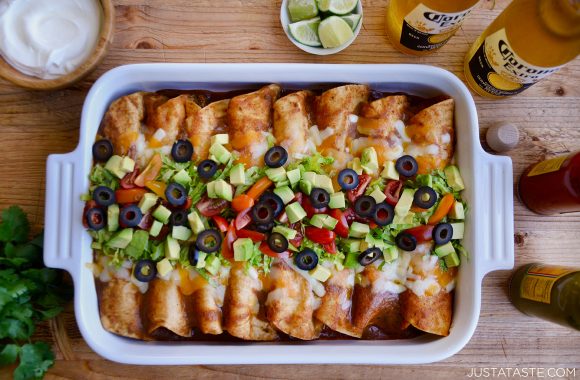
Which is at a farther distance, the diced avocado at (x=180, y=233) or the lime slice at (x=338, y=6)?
the lime slice at (x=338, y=6)

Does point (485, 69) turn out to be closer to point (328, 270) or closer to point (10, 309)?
point (328, 270)

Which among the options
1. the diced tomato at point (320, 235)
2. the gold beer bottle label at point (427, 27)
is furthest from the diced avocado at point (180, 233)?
the gold beer bottle label at point (427, 27)

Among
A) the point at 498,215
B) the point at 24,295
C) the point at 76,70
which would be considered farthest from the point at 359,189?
Answer: the point at 24,295

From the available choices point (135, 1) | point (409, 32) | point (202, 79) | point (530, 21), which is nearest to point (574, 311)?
point (530, 21)

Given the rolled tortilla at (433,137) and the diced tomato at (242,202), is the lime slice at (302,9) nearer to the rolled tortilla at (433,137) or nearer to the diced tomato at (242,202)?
the rolled tortilla at (433,137)

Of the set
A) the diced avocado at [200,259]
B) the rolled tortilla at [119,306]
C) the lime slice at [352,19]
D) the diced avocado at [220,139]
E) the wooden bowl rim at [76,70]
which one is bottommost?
the rolled tortilla at [119,306]
